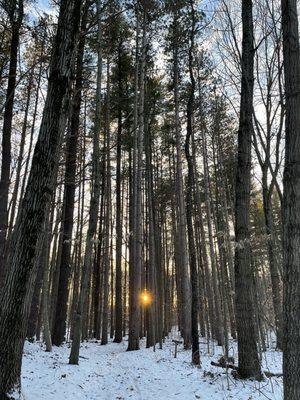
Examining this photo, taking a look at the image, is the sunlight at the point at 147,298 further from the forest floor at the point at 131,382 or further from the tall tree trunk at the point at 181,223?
the forest floor at the point at 131,382

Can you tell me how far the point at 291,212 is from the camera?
3.41 m

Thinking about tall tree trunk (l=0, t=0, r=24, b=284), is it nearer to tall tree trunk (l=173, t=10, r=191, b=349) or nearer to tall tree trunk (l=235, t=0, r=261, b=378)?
tall tree trunk (l=173, t=10, r=191, b=349)

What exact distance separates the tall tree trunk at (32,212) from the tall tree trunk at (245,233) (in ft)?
11.0

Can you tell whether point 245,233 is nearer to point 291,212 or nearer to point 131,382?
point 291,212

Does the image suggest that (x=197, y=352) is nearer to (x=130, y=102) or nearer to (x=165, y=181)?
(x=130, y=102)

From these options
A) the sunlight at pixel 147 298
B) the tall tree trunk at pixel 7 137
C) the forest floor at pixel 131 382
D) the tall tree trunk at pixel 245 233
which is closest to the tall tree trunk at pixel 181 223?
the sunlight at pixel 147 298

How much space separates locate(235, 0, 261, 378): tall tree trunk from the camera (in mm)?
6055

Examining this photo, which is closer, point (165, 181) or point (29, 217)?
point (29, 217)

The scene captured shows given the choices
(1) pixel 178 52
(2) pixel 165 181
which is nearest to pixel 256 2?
(1) pixel 178 52

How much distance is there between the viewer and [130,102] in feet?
48.2

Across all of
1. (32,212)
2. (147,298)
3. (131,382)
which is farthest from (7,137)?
(147,298)

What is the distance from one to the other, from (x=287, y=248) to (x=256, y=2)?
5.84 metres

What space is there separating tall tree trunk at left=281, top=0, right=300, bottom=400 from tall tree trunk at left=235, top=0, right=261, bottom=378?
7.61ft

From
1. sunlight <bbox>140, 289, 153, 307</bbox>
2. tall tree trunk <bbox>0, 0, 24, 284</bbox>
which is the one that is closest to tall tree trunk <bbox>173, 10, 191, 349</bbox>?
sunlight <bbox>140, 289, 153, 307</bbox>
